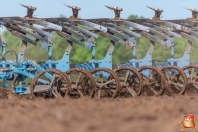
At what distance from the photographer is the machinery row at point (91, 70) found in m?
15.7

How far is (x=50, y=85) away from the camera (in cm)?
1563

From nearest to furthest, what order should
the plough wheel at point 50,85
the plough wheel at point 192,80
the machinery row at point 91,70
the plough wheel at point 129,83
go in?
the plough wheel at point 50,85
the machinery row at point 91,70
the plough wheel at point 129,83
the plough wheel at point 192,80

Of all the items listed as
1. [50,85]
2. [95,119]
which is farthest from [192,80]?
[95,119]

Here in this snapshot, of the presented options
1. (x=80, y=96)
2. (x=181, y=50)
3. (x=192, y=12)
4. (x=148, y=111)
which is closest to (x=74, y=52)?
(x=181, y=50)

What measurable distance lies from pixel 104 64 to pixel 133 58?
1.19 metres

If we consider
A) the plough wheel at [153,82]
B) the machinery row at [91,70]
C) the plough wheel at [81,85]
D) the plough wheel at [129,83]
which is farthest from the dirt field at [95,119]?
the plough wheel at [153,82]

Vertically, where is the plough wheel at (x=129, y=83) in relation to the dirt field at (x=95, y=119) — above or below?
below

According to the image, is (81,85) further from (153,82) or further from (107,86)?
(153,82)

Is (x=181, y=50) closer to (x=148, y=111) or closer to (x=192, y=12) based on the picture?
(x=192, y=12)

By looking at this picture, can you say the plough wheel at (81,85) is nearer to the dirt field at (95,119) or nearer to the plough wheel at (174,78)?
the plough wheel at (174,78)

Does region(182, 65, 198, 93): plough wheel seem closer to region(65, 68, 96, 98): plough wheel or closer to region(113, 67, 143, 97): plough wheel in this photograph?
region(113, 67, 143, 97): plough wheel

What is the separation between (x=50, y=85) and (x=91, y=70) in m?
1.25

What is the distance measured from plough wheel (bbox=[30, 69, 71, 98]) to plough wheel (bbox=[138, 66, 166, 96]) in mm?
2248

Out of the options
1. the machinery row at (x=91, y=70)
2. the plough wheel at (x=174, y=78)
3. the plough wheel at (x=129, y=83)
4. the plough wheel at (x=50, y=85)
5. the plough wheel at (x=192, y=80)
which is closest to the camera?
the plough wheel at (x=50, y=85)
